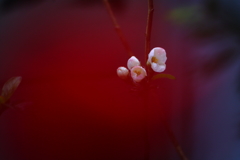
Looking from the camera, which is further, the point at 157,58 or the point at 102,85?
the point at 102,85

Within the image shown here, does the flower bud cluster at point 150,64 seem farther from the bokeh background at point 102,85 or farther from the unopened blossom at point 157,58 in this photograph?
the bokeh background at point 102,85

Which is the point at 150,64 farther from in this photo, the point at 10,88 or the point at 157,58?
the point at 10,88

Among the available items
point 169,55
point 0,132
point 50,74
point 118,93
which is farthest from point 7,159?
point 169,55

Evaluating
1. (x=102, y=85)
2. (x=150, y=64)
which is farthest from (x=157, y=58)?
(x=102, y=85)

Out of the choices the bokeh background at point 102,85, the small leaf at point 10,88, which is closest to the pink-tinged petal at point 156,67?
the bokeh background at point 102,85

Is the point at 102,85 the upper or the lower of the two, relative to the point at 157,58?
lower

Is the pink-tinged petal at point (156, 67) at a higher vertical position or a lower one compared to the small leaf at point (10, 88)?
lower

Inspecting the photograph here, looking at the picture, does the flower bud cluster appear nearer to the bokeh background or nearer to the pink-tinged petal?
the pink-tinged petal
